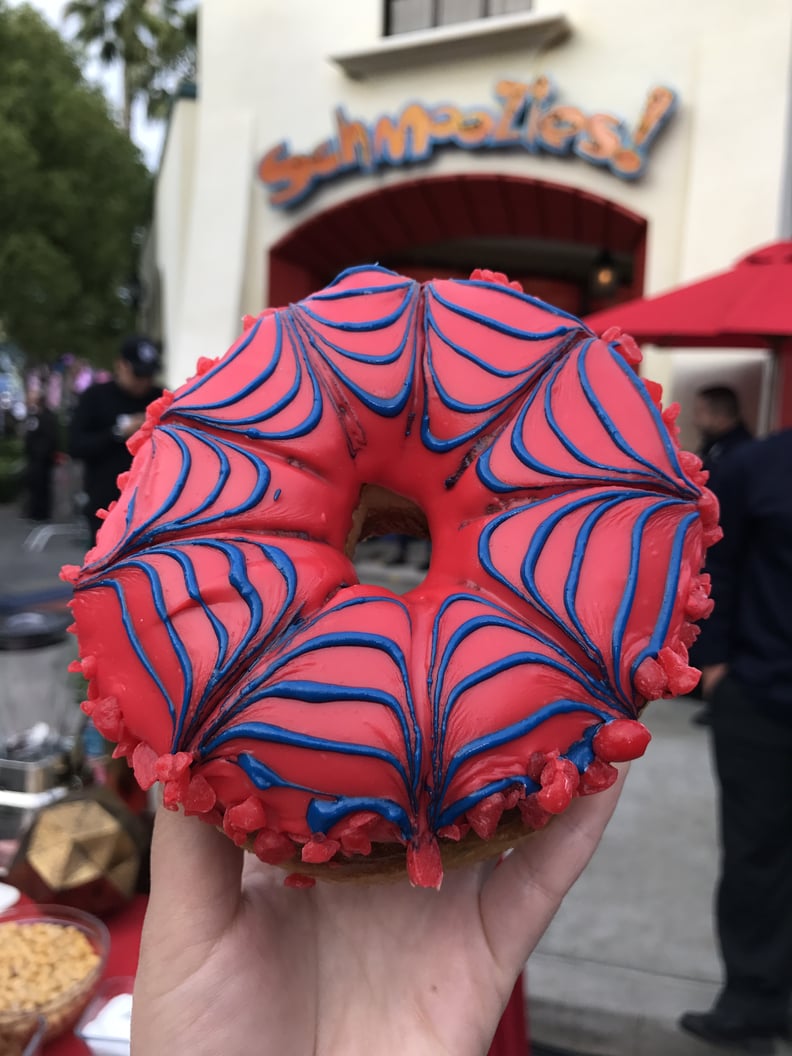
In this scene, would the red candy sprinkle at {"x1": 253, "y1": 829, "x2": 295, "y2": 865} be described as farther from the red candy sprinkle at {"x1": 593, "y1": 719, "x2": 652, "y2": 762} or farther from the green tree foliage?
the green tree foliage

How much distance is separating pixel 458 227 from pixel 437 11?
161cm

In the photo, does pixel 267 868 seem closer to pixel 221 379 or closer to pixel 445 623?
pixel 445 623

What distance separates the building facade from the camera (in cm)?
507

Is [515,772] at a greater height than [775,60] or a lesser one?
lesser

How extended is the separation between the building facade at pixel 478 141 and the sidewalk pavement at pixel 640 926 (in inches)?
97.4

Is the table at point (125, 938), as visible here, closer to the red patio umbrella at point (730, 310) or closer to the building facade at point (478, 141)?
the red patio umbrella at point (730, 310)

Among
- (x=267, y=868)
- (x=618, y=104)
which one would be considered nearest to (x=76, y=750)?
(x=267, y=868)

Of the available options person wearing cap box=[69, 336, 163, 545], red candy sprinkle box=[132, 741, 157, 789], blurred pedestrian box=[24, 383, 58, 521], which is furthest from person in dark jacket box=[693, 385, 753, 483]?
blurred pedestrian box=[24, 383, 58, 521]

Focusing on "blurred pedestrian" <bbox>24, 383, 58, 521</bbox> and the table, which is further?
"blurred pedestrian" <bbox>24, 383, 58, 521</bbox>

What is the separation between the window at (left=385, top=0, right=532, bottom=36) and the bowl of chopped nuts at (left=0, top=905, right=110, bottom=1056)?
21.6ft

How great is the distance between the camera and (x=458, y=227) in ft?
23.1

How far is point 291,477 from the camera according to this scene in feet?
3.60

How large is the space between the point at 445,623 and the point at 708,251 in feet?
16.4

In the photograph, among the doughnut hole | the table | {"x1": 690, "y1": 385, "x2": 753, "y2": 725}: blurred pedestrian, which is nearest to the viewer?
the doughnut hole
